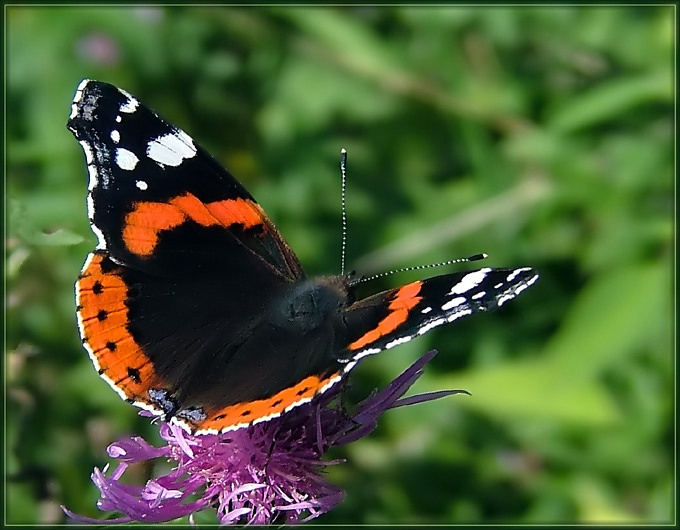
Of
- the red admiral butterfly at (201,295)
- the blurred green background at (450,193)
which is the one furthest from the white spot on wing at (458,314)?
the blurred green background at (450,193)

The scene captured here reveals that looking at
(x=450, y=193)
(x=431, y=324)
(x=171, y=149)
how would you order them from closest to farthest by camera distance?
(x=431, y=324) → (x=171, y=149) → (x=450, y=193)

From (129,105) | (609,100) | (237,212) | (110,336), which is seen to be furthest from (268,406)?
(609,100)

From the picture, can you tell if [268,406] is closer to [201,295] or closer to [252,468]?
[252,468]

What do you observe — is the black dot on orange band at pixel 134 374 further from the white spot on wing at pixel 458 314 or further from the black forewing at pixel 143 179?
the white spot on wing at pixel 458 314

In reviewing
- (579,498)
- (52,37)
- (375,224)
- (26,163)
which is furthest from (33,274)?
(579,498)

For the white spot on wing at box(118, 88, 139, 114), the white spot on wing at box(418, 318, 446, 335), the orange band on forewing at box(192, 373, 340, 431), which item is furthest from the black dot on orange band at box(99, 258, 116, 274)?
the white spot on wing at box(418, 318, 446, 335)

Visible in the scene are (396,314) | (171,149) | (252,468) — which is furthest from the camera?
(171,149)

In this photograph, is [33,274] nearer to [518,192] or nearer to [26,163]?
[26,163]
